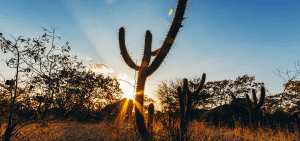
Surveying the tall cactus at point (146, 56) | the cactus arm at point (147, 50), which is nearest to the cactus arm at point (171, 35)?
the tall cactus at point (146, 56)

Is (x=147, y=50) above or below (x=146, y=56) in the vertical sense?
above

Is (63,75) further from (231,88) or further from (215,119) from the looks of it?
(231,88)

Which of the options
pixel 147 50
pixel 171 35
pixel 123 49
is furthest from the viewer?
pixel 147 50

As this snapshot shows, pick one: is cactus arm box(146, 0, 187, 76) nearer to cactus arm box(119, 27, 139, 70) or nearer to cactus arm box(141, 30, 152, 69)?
cactus arm box(141, 30, 152, 69)

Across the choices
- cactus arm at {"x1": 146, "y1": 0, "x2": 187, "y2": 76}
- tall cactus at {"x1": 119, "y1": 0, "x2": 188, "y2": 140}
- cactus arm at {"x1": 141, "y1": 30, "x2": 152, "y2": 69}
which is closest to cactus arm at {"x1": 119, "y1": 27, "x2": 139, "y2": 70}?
tall cactus at {"x1": 119, "y1": 0, "x2": 188, "y2": 140}

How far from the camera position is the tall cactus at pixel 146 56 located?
4.64m

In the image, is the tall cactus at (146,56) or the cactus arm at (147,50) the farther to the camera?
the cactus arm at (147,50)

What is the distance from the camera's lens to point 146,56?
6406 mm

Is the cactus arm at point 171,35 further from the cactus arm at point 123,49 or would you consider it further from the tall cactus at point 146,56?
the cactus arm at point 123,49

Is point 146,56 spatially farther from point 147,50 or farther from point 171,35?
point 171,35

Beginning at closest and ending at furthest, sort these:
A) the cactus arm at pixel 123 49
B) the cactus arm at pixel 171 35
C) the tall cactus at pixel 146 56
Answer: the cactus arm at pixel 171 35
the tall cactus at pixel 146 56
the cactus arm at pixel 123 49

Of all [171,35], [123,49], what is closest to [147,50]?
[123,49]

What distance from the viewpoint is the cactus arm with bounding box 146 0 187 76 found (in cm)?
446

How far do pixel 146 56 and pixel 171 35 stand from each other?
1835 mm
